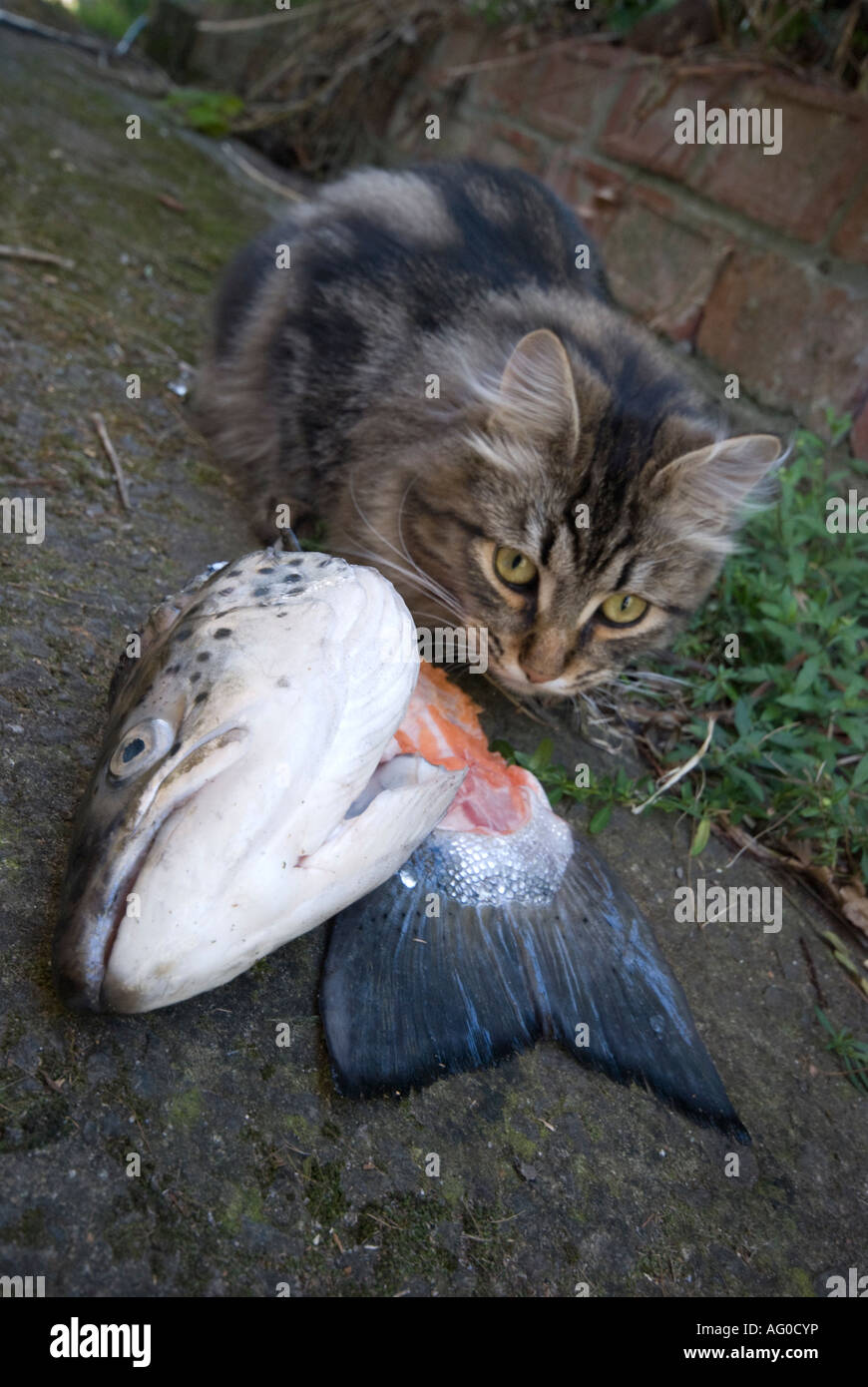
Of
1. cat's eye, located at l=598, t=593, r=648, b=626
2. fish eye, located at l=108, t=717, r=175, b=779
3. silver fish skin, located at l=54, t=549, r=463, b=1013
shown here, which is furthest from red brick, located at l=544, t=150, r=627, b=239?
fish eye, located at l=108, t=717, r=175, b=779

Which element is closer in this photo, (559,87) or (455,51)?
(559,87)

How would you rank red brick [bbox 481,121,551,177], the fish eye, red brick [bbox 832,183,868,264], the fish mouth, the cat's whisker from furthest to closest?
red brick [bbox 481,121,551,177] < red brick [bbox 832,183,868,264] < the cat's whisker < the fish eye < the fish mouth

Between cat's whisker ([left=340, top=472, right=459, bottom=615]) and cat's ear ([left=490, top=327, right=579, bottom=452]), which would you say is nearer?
cat's ear ([left=490, top=327, right=579, bottom=452])

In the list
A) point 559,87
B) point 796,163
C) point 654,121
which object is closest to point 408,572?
point 796,163

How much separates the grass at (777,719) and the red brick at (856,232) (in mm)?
1019

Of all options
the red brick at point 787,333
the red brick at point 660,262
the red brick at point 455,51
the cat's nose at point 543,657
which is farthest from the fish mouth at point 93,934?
the red brick at point 455,51

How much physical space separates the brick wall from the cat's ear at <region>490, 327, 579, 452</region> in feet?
6.60

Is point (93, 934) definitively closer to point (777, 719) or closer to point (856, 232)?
point (777, 719)

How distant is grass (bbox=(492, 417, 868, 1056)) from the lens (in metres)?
2.42

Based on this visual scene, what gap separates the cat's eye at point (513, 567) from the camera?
2316 millimetres

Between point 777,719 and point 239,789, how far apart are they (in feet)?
6.18

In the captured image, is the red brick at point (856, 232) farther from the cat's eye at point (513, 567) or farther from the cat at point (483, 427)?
the cat's eye at point (513, 567)

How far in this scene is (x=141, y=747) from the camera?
4.44 feet

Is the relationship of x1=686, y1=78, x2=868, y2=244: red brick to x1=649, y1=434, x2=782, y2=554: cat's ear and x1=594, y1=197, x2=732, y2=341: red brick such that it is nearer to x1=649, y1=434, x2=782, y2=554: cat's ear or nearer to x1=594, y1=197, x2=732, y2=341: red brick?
x1=594, y1=197, x2=732, y2=341: red brick
